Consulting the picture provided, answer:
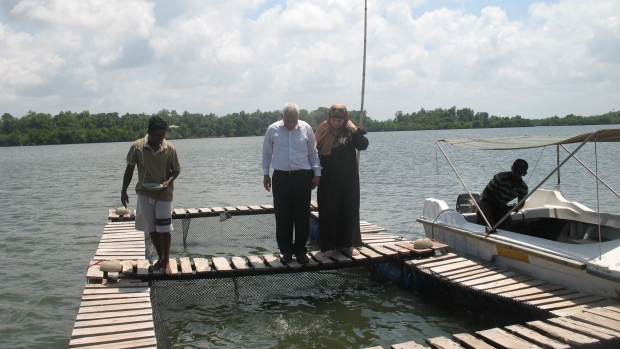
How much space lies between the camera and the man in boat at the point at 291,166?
6078 millimetres

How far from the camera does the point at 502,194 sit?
7273mm

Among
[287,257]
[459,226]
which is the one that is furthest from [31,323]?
[459,226]

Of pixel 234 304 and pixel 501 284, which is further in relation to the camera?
pixel 234 304

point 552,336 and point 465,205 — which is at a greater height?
point 465,205

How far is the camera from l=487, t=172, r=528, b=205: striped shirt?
284 inches

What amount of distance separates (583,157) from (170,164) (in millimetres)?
30697

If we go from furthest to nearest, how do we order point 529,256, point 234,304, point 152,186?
point 234,304, point 529,256, point 152,186

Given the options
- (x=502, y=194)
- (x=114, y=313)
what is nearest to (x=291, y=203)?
(x=114, y=313)

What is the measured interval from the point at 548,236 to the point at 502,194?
1076 mm

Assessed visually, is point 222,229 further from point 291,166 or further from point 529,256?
point 529,256

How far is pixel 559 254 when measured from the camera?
5.72 m

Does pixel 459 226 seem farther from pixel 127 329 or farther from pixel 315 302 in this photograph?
pixel 127 329

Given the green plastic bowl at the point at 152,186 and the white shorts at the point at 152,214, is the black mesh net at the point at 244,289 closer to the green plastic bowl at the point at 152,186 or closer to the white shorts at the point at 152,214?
the white shorts at the point at 152,214

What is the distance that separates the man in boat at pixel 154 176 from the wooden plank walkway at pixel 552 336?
2.67 metres
